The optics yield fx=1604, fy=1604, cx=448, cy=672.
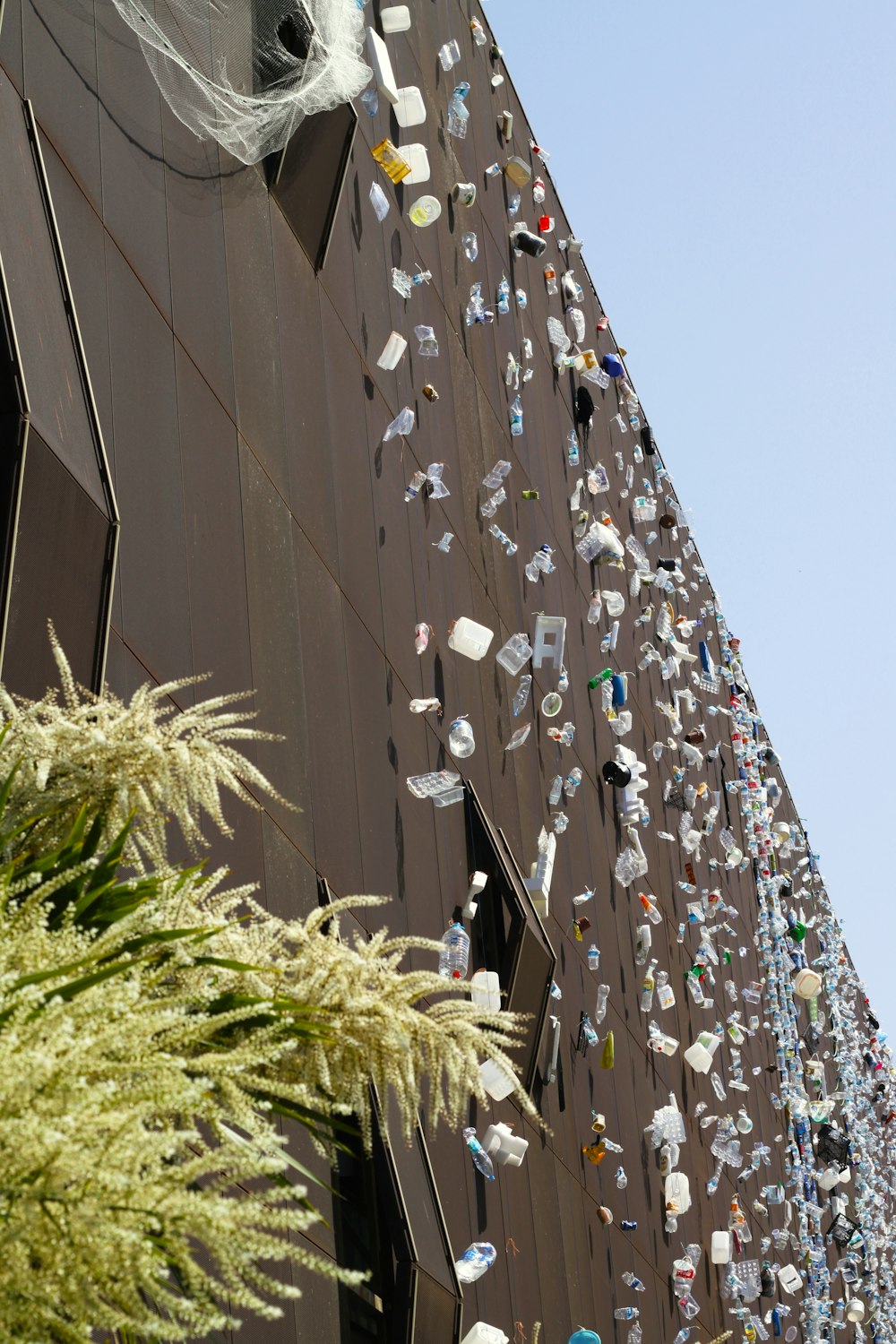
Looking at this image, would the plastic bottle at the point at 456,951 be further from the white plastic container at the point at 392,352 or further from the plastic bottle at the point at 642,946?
the plastic bottle at the point at 642,946

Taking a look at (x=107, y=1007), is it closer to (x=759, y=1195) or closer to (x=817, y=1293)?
(x=759, y=1195)

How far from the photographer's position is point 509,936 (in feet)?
33.2

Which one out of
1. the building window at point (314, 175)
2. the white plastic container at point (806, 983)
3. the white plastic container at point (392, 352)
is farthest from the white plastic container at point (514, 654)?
the white plastic container at point (806, 983)

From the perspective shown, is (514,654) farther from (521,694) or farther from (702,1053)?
(702,1053)

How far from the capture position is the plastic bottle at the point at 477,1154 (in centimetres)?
873

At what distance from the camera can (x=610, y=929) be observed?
13.4 meters

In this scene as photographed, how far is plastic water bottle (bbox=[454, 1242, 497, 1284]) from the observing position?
320 inches

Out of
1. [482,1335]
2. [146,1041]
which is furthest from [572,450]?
[146,1041]

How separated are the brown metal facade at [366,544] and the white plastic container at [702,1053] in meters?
0.16

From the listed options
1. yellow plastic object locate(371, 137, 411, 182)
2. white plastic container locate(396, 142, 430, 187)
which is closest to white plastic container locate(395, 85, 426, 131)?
white plastic container locate(396, 142, 430, 187)

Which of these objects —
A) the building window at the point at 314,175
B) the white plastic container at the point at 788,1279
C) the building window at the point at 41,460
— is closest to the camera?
the building window at the point at 41,460

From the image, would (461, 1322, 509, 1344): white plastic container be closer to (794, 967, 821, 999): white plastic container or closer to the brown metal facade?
the brown metal facade

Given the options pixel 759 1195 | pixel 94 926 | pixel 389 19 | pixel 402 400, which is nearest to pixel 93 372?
pixel 94 926

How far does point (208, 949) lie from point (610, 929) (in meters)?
10.6
